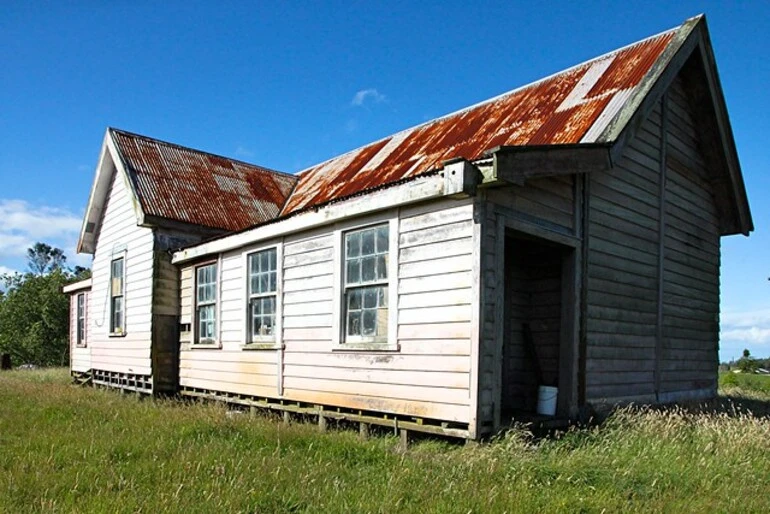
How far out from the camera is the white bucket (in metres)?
8.82

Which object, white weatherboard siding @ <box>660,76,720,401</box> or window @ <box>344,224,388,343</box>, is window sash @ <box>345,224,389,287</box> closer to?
window @ <box>344,224,388,343</box>

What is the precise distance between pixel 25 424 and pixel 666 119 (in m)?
11.4

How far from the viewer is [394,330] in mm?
8203

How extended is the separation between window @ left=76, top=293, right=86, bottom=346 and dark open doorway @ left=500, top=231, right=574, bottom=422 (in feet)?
47.7

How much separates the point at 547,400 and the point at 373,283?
2.91m

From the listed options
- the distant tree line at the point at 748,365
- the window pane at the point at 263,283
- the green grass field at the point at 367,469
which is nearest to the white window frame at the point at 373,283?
the green grass field at the point at 367,469

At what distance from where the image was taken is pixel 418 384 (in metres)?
7.83

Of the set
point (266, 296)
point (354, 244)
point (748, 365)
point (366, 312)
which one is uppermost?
point (354, 244)

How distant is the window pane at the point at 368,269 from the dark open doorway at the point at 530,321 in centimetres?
235

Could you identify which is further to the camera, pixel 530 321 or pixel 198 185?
pixel 198 185

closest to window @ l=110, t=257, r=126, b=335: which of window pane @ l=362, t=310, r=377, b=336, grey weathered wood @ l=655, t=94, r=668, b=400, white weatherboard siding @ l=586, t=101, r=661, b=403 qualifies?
window pane @ l=362, t=310, r=377, b=336

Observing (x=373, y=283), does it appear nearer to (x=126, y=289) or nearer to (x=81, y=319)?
(x=126, y=289)

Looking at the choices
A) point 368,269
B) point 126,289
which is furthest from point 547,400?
point 126,289

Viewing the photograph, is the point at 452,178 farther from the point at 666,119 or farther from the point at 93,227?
the point at 93,227
